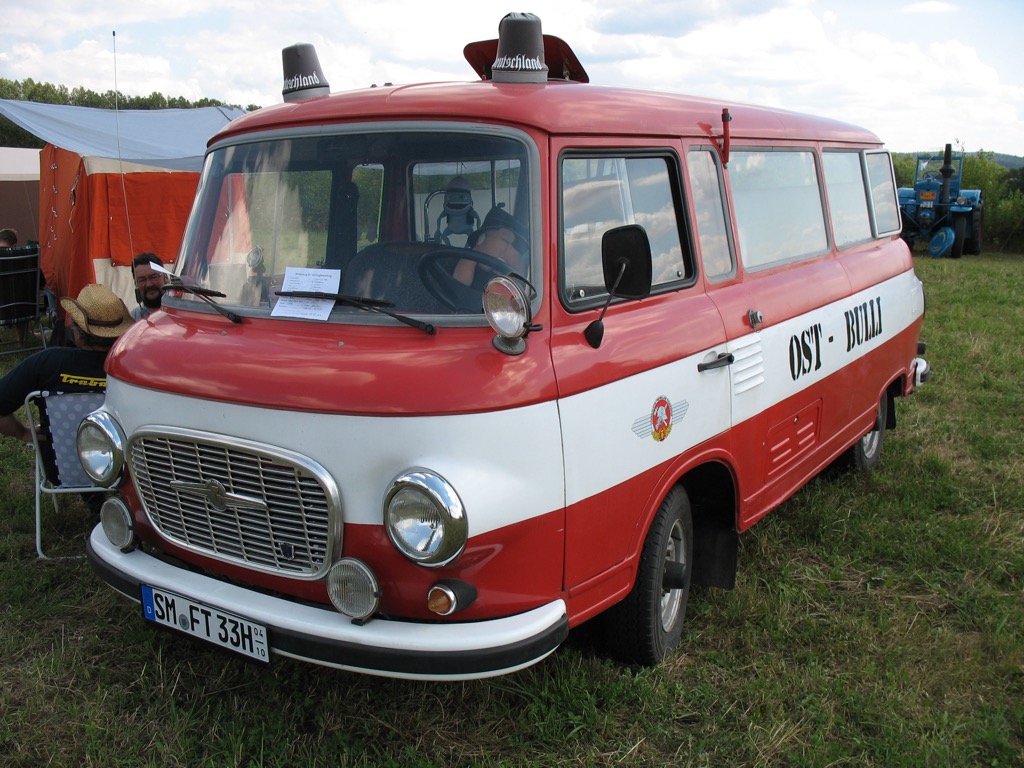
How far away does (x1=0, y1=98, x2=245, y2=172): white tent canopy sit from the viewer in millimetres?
10812

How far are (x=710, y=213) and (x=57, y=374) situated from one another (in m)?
3.38

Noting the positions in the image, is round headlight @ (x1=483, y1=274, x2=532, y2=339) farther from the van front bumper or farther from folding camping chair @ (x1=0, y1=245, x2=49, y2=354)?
folding camping chair @ (x1=0, y1=245, x2=49, y2=354)

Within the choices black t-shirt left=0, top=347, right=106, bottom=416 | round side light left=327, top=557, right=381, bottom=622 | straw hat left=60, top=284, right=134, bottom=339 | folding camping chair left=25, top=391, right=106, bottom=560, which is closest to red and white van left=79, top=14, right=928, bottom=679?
round side light left=327, top=557, right=381, bottom=622

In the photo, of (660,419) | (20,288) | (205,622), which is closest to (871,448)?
(660,419)

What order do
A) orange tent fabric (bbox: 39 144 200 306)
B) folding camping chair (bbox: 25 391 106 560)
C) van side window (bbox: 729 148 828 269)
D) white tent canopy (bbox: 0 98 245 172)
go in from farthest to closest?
white tent canopy (bbox: 0 98 245 172)
orange tent fabric (bbox: 39 144 200 306)
folding camping chair (bbox: 25 391 106 560)
van side window (bbox: 729 148 828 269)

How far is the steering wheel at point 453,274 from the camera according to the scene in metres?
2.94

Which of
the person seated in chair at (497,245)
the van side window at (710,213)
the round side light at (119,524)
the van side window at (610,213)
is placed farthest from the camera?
the van side window at (710,213)

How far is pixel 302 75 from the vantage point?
3805 millimetres

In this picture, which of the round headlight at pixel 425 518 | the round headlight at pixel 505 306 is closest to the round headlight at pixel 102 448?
the round headlight at pixel 425 518

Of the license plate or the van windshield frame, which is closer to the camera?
the license plate

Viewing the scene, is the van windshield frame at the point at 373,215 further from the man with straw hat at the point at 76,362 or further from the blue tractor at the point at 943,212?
the blue tractor at the point at 943,212

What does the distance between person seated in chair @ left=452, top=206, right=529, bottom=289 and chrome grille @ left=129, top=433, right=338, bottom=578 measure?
81cm

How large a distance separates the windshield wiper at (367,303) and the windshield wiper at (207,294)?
196 mm

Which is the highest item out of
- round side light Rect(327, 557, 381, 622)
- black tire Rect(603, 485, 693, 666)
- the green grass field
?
A: round side light Rect(327, 557, 381, 622)
